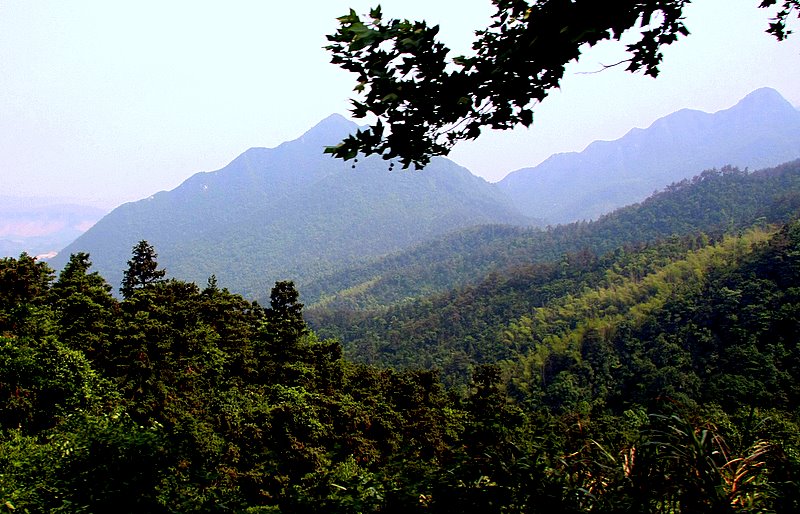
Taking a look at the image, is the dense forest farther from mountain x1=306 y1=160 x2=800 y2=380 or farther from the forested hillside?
the forested hillside

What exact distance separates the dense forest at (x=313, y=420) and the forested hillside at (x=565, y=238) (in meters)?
54.9

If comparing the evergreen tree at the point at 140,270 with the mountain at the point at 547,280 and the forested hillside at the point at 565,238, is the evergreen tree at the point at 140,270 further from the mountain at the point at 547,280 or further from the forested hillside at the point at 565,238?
the forested hillside at the point at 565,238

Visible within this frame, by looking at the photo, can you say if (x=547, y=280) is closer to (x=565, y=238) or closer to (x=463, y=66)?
(x=565, y=238)

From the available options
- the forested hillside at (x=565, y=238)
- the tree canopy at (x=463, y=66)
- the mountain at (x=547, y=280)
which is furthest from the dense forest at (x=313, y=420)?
the forested hillside at (x=565, y=238)

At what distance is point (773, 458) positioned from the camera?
2783mm

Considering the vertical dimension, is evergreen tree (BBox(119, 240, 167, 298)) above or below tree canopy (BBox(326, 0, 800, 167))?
above

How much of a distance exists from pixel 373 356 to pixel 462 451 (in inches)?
2613

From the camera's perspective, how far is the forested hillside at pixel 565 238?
344ft

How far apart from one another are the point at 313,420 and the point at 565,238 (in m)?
132

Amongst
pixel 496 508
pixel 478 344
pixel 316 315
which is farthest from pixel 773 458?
pixel 316 315

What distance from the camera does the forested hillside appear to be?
105 metres

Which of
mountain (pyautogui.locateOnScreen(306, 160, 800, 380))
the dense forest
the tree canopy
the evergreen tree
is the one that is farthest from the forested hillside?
the tree canopy

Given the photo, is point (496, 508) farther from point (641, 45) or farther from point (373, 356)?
point (373, 356)

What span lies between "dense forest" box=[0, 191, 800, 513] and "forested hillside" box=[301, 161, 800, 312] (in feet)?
180
